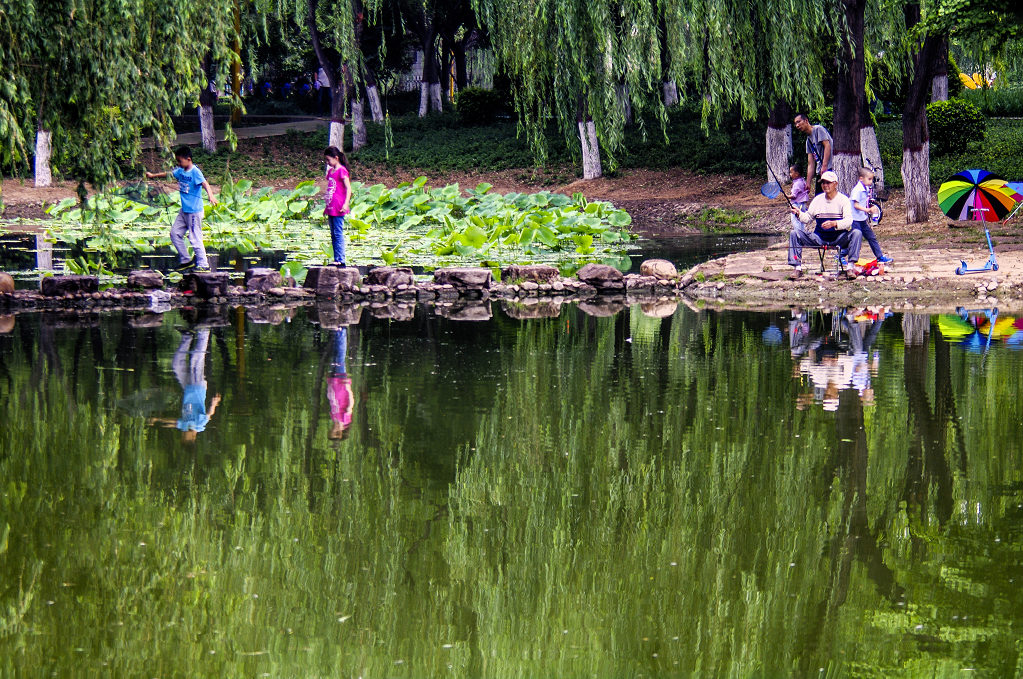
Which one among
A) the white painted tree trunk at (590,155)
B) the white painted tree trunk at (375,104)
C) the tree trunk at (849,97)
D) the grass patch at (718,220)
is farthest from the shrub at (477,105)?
the tree trunk at (849,97)

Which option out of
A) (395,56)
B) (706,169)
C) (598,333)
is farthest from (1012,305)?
(395,56)

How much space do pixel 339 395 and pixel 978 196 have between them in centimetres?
865

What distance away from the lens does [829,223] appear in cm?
1376

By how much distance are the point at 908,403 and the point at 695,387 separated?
1.51 m

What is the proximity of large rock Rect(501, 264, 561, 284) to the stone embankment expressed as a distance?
0.04 feet

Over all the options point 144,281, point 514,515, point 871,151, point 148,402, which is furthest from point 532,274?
point 871,151

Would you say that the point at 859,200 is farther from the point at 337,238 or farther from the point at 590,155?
the point at 590,155

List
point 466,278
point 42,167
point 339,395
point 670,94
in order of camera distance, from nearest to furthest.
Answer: point 339,395 → point 466,278 → point 42,167 → point 670,94

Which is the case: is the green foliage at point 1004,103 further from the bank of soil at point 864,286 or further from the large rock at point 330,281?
the large rock at point 330,281

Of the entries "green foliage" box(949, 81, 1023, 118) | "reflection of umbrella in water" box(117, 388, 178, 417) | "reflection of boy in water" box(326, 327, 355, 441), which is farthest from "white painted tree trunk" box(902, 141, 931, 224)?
"green foliage" box(949, 81, 1023, 118)

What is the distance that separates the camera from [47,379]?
8820 mm

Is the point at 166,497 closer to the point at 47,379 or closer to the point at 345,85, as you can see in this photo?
the point at 47,379

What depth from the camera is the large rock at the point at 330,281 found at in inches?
570

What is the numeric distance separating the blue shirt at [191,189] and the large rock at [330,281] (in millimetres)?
1975
